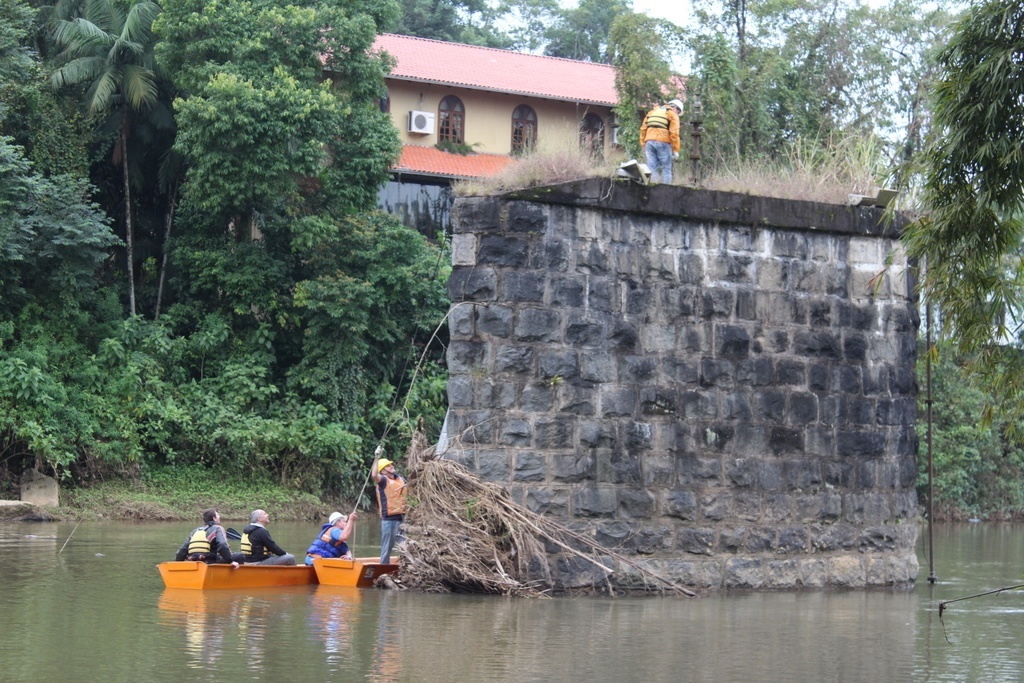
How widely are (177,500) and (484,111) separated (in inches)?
694

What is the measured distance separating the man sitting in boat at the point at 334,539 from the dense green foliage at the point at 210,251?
13.9 metres

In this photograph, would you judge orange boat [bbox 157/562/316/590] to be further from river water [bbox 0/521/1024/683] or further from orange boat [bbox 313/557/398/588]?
orange boat [bbox 313/557/398/588]

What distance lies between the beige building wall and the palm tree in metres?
8.16

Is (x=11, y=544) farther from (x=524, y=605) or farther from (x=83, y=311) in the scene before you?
(x=83, y=311)

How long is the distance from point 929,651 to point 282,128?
73.7ft

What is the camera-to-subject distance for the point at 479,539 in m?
14.3

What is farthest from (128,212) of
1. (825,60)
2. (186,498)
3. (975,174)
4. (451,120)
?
(975,174)

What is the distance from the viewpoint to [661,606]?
14.0m

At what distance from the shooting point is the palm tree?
33250mm

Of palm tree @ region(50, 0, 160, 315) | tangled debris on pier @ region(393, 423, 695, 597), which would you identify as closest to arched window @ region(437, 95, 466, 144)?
palm tree @ region(50, 0, 160, 315)

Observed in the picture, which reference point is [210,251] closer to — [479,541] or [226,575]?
[226,575]

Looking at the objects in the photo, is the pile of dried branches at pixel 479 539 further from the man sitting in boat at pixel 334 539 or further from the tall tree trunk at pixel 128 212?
the tall tree trunk at pixel 128 212

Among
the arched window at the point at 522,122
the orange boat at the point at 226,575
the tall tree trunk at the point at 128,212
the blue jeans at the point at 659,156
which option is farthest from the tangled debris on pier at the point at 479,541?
the arched window at the point at 522,122

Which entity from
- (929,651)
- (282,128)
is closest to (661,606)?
(929,651)
